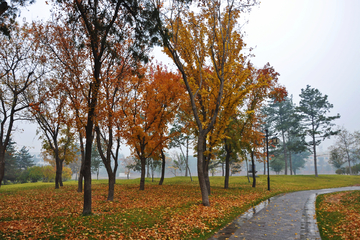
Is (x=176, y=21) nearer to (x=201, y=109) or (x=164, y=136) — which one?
(x=201, y=109)

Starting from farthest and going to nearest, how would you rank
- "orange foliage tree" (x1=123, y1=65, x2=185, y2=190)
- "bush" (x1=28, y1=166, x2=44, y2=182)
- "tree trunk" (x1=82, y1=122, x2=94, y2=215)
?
"bush" (x1=28, y1=166, x2=44, y2=182) < "orange foliage tree" (x1=123, y1=65, x2=185, y2=190) < "tree trunk" (x1=82, y1=122, x2=94, y2=215)

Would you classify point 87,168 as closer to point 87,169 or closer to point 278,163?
point 87,169

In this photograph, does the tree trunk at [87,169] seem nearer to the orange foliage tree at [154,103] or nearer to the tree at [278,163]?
the orange foliage tree at [154,103]

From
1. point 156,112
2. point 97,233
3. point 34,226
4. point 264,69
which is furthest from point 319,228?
point 264,69

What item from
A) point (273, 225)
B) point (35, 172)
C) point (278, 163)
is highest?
point (273, 225)

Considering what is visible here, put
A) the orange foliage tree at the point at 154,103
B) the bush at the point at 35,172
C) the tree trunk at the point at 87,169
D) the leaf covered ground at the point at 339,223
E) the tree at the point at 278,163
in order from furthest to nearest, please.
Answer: the tree at the point at 278,163
the bush at the point at 35,172
the orange foliage tree at the point at 154,103
the tree trunk at the point at 87,169
the leaf covered ground at the point at 339,223

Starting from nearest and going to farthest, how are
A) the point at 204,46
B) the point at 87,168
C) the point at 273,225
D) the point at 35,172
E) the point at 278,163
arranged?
the point at 273,225 < the point at 87,168 < the point at 204,46 < the point at 35,172 < the point at 278,163

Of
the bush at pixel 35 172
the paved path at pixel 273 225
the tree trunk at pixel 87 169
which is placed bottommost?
the bush at pixel 35 172

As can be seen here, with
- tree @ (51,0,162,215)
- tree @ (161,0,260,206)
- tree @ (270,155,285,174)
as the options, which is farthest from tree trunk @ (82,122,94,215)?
tree @ (270,155,285,174)

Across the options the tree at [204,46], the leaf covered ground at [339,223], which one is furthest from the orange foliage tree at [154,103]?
the leaf covered ground at [339,223]

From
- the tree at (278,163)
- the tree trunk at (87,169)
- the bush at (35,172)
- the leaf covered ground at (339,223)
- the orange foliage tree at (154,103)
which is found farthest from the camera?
the tree at (278,163)

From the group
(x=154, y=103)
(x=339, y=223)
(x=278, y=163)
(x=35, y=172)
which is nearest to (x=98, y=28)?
(x=154, y=103)

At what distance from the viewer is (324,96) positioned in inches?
1602

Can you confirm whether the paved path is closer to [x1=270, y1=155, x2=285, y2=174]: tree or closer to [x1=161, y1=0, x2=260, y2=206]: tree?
[x1=161, y1=0, x2=260, y2=206]: tree
